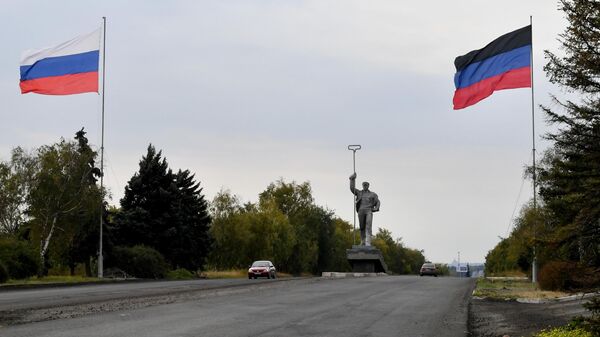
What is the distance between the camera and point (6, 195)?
48.2 m

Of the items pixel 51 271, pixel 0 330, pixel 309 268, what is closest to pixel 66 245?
pixel 51 271

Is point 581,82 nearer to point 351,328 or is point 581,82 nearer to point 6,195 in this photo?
point 351,328

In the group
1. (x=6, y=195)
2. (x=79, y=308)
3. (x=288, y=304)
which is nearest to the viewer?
(x=79, y=308)

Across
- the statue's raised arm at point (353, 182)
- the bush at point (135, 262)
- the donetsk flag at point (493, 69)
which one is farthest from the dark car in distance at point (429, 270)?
the donetsk flag at point (493, 69)

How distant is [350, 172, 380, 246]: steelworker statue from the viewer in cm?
6412

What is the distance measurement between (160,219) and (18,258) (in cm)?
3022

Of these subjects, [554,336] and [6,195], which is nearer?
[554,336]

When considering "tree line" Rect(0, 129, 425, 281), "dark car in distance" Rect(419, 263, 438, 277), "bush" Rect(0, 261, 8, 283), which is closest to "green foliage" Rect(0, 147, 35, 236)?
"tree line" Rect(0, 129, 425, 281)

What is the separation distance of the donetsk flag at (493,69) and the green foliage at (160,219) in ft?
132

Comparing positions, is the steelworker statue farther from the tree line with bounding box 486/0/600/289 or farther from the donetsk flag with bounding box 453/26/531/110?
the tree line with bounding box 486/0/600/289

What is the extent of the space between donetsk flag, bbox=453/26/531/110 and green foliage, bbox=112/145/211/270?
4025cm

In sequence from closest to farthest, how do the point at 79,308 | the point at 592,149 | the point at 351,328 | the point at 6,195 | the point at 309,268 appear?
the point at 592,149 < the point at 351,328 < the point at 79,308 < the point at 6,195 < the point at 309,268

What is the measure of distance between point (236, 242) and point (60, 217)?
40051mm

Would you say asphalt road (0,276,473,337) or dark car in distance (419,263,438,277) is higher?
asphalt road (0,276,473,337)
